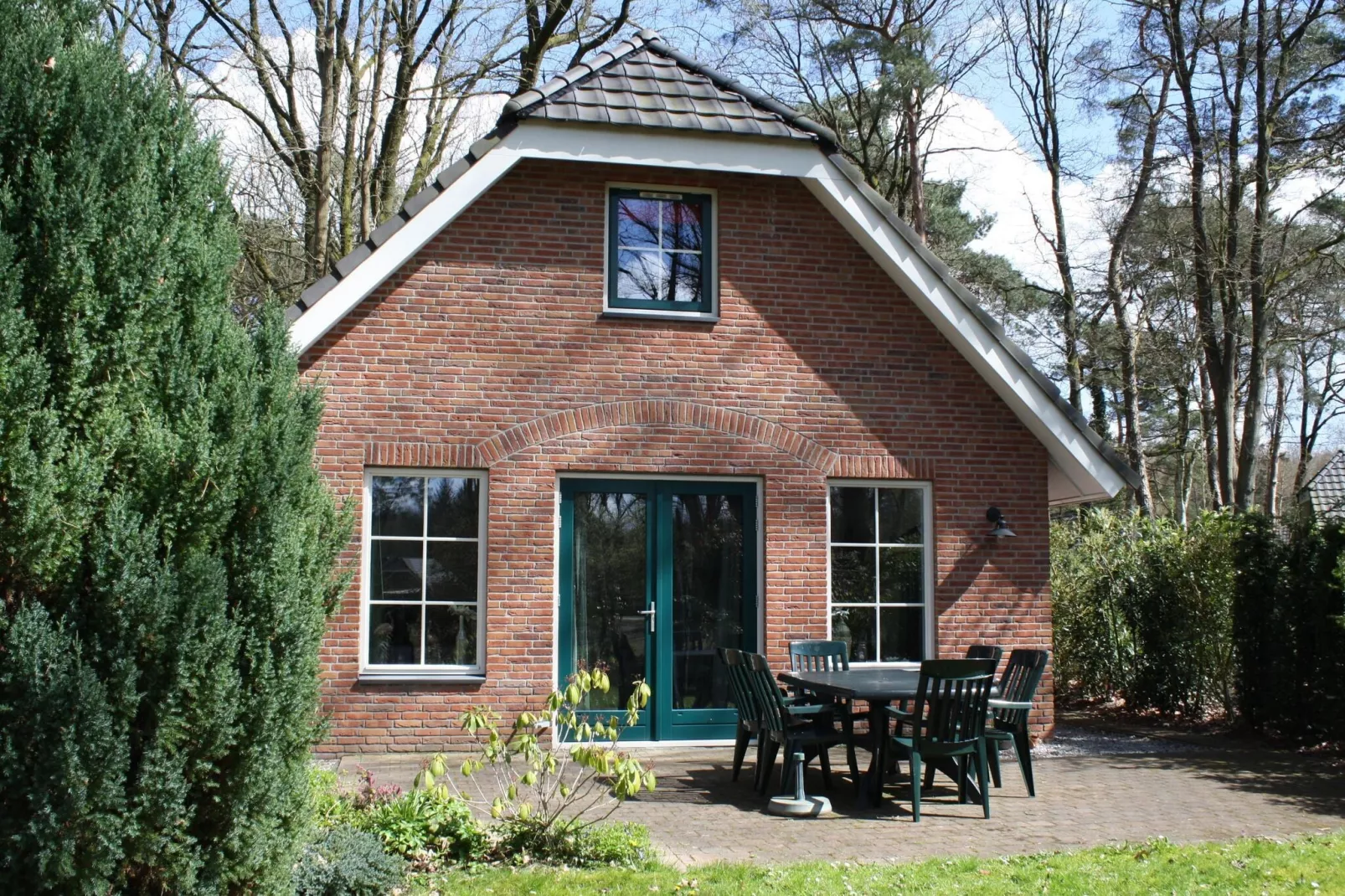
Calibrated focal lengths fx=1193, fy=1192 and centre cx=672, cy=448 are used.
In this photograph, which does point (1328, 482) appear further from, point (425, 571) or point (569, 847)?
point (569, 847)

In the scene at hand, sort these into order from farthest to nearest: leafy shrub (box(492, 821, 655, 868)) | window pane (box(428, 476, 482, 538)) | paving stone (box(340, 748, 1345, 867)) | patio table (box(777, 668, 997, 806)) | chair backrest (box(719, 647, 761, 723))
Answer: window pane (box(428, 476, 482, 538)), chair backrest (box(719, 647, 761, 723)), patio table (box(777, 668, 997, 806)), paving stone (box(340, 748, 1345, 867)), leafy shrub (box(492, 821, 655, 868))

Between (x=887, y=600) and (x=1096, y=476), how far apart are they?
2155mm

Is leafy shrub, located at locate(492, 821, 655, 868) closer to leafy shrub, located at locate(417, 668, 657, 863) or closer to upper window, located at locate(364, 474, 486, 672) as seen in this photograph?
leafy shrub, located at locate(417, 668, 657, 863)

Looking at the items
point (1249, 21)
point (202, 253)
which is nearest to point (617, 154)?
point (202, 253)

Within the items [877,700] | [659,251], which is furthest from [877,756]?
[659,251]

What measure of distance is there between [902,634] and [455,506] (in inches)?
163

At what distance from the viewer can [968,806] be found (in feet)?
26.1

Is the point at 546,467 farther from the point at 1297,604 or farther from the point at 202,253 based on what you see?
the point at 1297,604

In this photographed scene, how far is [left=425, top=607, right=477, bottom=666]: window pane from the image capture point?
9945 mm

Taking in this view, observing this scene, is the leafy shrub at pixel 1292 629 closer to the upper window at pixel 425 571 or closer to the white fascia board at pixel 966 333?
the white fascia board at pixel 966 333

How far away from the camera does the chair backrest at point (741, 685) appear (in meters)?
8.27

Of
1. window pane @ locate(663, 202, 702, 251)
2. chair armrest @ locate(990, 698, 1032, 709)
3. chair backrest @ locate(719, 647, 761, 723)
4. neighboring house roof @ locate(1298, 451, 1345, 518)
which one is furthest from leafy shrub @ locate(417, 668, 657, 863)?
neighboring house roof @ locate(1298, 451, 1345, 518)

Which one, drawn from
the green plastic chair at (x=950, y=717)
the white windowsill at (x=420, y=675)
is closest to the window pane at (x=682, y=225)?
the white windowsill at (x=420, y=675)

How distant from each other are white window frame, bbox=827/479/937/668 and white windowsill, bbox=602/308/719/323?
182 cm
